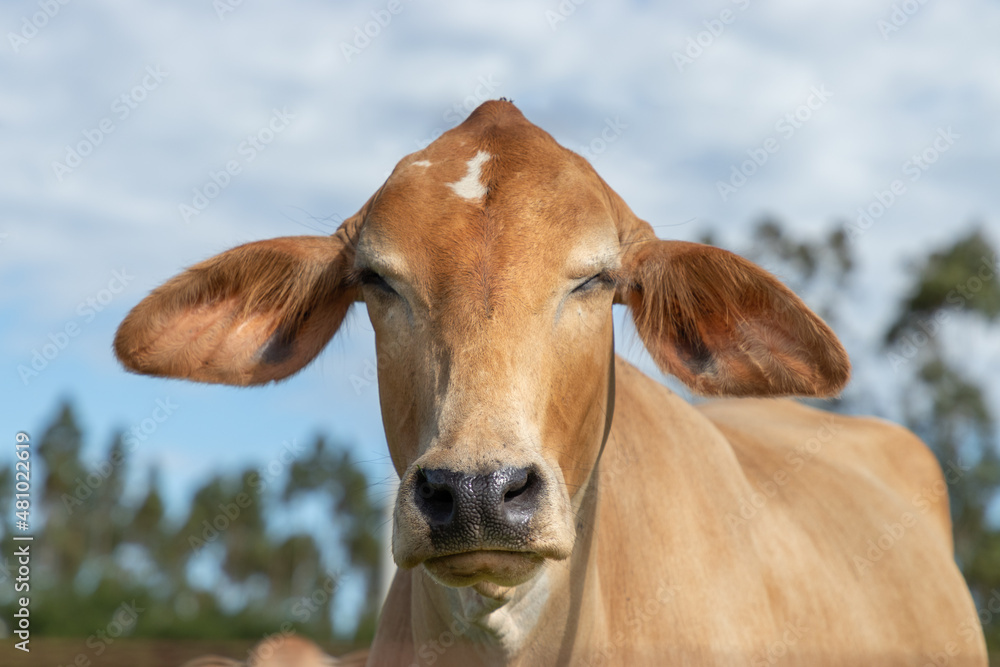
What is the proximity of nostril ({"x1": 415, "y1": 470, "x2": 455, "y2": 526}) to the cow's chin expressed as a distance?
14cm

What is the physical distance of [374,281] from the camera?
3.69 metres

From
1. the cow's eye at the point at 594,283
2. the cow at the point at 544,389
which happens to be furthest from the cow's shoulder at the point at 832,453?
the cow's eye at the point at 594,283

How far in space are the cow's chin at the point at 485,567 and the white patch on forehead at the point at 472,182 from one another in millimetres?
1358

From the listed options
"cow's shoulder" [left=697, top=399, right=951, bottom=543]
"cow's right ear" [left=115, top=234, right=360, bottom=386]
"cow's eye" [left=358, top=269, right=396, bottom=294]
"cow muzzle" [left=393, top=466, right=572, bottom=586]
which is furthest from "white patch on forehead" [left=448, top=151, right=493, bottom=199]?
"cow's shoulder" [left=697, top=399, right=951, bottom=543]

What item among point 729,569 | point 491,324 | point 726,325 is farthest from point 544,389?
point 729,569

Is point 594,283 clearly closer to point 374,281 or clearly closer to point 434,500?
point 374,281

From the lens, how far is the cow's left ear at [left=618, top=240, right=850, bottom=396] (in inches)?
151

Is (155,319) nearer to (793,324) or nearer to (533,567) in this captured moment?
(533,567)

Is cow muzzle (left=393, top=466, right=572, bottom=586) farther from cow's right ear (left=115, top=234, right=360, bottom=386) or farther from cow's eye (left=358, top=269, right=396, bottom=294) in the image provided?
cow's right ear (left=115, top=234, right=360, bottom=386)

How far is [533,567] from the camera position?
2.92 metres

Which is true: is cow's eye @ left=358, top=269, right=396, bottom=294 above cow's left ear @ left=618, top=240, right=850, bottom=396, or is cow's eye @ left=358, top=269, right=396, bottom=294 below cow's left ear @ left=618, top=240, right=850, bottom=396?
above

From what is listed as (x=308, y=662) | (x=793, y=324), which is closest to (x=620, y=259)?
(x=793, y=324)

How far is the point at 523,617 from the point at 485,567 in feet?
2.59

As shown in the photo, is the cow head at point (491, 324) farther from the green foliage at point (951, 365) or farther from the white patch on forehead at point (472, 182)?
the green foliage at point (951, 365)
